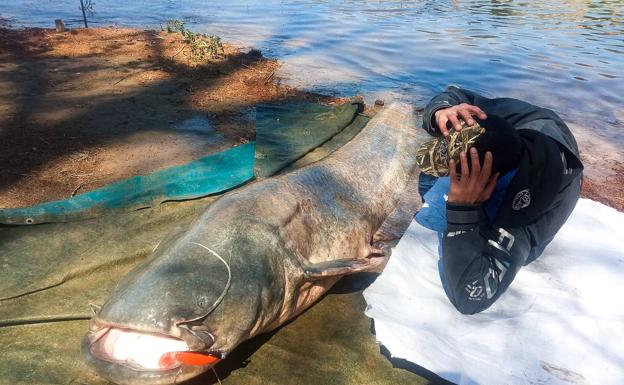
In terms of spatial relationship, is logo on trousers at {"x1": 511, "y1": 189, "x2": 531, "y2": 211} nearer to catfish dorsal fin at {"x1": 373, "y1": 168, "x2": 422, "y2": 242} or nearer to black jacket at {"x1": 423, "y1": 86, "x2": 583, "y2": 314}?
black jacket at {"x1": 423, "y1": 86, "x2": 583, "y2": 314}

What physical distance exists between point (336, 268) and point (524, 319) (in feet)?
3.49

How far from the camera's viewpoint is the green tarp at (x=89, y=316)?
2.02 m

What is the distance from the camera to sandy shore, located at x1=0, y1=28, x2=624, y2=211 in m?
3.95

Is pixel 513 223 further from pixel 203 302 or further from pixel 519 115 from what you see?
pixel 203 302

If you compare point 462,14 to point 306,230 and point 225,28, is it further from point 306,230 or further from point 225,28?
point 306,230

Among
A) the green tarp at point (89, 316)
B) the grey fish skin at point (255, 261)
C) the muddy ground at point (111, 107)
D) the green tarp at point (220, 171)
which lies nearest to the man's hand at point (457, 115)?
the grey fish skin at point (255, 261)

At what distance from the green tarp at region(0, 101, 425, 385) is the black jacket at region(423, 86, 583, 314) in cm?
58

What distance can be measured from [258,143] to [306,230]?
186 cm

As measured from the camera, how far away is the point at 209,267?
1912mm

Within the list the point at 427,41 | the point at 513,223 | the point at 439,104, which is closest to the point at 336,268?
the point at 513,223

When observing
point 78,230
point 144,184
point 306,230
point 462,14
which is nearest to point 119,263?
point 78,230

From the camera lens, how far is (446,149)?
2334mm

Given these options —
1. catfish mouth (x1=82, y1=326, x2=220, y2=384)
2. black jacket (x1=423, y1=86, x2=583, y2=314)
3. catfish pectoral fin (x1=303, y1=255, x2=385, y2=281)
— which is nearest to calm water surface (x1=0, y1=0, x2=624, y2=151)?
black jacket (x1=423, y1=86, x2=583, y2=314)

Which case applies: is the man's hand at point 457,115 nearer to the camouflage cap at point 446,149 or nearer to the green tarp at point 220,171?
the camouflage cap at point 446,149
